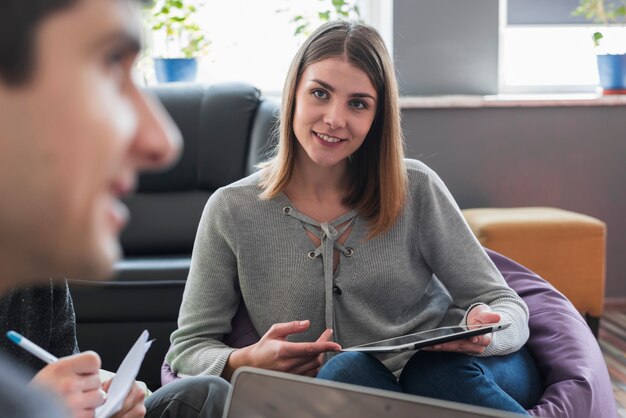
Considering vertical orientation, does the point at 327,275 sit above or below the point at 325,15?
below

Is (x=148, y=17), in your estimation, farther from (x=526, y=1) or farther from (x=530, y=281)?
(x=530, y=281)

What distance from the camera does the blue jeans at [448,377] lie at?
64.6 inches

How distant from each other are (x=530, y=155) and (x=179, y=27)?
1666 mm

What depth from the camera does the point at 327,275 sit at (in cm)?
186

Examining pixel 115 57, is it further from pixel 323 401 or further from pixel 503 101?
pixel 503 101

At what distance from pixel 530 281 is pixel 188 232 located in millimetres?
1491

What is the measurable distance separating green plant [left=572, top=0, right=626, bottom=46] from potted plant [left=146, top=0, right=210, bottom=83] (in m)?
1.72

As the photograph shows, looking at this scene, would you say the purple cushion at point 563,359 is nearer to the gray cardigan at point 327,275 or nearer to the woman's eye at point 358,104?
the gray cardigan at point 327,275

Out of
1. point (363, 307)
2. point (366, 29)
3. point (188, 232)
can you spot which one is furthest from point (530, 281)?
point (188, 232)

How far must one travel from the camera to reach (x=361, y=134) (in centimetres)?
186

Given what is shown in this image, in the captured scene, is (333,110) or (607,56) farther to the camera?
(607,56)

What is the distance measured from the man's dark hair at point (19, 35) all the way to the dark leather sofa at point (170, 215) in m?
2.52

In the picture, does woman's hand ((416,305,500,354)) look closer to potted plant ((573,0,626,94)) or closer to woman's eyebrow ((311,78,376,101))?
woman's eyebrow ((311,78,376,101))

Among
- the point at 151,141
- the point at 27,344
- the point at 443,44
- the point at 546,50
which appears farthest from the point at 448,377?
the point at 546,50
